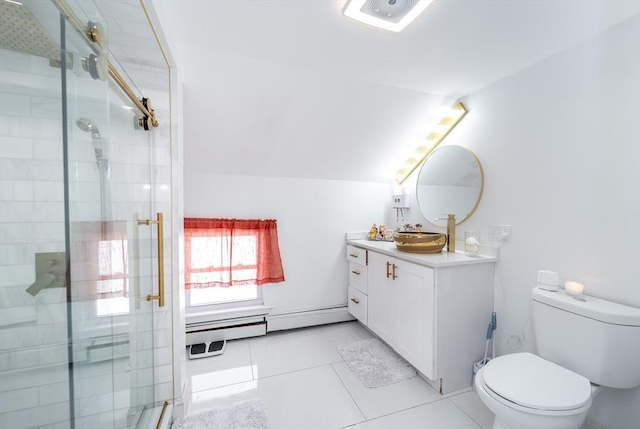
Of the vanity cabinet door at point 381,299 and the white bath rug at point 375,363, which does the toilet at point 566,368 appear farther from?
the vanity cabinet door at point 381,299

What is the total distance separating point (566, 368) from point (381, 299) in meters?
1.16

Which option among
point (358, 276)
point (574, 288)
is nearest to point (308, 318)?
point (358, 276)

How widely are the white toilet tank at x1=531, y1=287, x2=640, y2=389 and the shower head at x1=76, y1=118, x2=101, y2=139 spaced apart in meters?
2.40

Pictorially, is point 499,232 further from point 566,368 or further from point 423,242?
point 566,368

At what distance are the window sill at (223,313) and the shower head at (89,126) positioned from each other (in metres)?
1.75

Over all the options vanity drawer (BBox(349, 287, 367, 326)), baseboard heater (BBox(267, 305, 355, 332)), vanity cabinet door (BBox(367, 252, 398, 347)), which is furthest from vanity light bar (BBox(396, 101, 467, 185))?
baseboard heater (BBox(267, 305, 355, 332))

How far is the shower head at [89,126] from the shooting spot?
40.6 inches

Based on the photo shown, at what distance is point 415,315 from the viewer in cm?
180

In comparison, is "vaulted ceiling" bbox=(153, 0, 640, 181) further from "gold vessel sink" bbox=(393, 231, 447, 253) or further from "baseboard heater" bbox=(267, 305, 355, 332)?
"baseboard heater" bbox=(267, 305, 355, 332)

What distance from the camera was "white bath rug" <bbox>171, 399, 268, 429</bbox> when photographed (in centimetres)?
143

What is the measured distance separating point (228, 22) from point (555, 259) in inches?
92.3

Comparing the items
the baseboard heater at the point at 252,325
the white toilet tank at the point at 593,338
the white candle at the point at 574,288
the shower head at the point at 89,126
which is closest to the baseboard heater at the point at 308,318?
the baseboard heater at the point at 252,325

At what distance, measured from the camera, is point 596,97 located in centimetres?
139

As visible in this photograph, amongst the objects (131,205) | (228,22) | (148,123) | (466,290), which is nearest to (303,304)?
(466,290)
